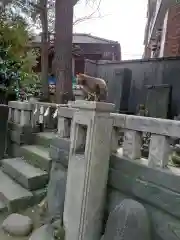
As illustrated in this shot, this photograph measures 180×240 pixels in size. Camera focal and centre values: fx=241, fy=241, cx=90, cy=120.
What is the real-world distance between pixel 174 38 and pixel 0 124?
518 centimetres

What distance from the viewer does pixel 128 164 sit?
2.30m

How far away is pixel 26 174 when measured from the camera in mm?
3580

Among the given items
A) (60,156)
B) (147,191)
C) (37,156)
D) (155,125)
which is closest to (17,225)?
(60,156)

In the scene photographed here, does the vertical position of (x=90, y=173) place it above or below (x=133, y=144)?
below

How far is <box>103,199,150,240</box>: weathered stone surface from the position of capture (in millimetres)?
1990

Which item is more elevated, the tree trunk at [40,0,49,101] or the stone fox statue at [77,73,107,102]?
the tree trunk at [40,0,49,101]

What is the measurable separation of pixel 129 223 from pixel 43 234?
112 cm

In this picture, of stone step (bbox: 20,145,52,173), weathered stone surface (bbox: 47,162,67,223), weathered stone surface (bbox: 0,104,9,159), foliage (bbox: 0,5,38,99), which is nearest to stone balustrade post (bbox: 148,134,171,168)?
weathered stone surface (bbox: 47,162,67,223)

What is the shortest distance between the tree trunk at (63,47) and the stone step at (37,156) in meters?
1.75

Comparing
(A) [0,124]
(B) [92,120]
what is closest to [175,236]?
(B) [92,120]

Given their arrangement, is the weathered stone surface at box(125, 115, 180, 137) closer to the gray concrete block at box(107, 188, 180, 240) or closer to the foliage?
the gray concrete block at box(107, 188, 180, 240)

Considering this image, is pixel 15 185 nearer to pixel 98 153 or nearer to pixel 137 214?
pixel 98 153

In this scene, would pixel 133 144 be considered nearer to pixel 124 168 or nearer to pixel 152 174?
pixel 124 168

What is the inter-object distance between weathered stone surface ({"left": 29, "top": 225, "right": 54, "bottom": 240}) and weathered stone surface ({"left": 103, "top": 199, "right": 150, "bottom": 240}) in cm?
76
